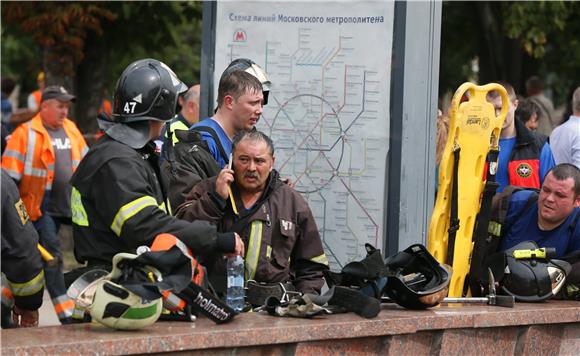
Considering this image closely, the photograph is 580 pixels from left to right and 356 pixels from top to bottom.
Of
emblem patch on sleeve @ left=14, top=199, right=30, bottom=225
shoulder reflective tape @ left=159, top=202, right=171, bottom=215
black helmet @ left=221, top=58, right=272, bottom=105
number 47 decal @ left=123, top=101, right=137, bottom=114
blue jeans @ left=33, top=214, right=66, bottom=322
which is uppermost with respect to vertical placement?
black helmet @ left=221, top=58, right=272, bottom=105

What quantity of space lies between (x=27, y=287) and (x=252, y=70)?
5.86 feet

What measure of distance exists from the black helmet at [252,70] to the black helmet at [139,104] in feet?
4.42

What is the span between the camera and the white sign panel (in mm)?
7348

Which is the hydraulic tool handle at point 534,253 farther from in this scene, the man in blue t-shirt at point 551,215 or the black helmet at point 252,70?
the black helmet at point 252,70

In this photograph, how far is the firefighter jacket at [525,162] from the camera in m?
8.41

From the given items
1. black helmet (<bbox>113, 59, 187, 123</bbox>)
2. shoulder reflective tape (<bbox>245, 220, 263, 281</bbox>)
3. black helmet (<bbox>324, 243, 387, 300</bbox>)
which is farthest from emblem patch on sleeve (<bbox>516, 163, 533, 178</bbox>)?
black helmet (<bbox>113, 59, 187, 123</bbox>)

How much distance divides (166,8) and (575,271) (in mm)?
11441

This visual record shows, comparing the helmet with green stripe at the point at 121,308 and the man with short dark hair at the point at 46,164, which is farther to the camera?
the man with short dark hair at the point at 46,164

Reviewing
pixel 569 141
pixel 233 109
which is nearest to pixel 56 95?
pixel 569 141

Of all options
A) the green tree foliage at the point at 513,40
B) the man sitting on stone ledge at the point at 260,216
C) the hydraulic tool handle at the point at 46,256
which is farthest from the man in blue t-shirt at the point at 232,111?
the green tree foliage at the point at 513,40

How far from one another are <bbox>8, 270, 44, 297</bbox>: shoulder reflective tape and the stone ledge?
1564mm

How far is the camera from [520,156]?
8484mm

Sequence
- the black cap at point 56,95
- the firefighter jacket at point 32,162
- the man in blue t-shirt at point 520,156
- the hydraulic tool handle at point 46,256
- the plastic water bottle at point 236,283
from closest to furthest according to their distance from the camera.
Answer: the plastic water bottle at point 236,283 < the man in blue t-shirt at point 520,156 < the hydraulic tool handle at point 46,256 < the firefighter jacket at point 32,162 < the black cap at point 56,95

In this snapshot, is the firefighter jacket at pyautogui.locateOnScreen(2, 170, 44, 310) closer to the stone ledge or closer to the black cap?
the stone ledge
